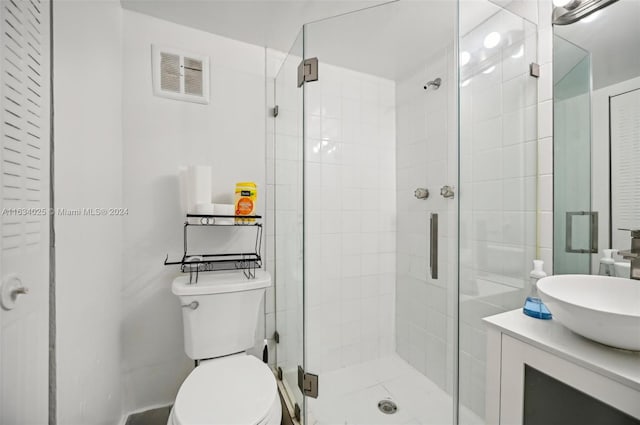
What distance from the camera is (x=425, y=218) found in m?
1.67

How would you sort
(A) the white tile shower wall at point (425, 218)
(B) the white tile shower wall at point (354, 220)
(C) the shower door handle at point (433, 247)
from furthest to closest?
(B) the white tile shower wall at point (354, 220) → (C) the shower door handle at point (433, 247) → (A) the white tile shower wall at point (425, 218)

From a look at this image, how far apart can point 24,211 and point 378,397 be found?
1.77 meters

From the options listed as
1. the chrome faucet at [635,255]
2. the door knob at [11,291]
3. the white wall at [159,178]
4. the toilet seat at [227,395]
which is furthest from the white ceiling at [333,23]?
the toilet seat at [227,395]

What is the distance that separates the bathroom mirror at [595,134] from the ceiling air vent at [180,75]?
1.70 m

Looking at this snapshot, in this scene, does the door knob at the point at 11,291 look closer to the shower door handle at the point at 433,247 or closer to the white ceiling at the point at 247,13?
the white ceiling at the point at 247,13

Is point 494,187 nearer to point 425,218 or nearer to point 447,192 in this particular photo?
point 447,192

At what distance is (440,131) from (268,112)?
1032 millimetres

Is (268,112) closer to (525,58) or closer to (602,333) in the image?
(525,58)

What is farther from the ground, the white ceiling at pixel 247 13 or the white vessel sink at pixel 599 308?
the white ceiling at pixel 247 13

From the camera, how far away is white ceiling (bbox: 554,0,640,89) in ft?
2.93

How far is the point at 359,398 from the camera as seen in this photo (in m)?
1.56

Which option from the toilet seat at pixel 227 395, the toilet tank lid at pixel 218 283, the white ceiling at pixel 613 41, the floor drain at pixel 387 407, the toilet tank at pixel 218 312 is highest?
the white ceiling at pixel 613 41

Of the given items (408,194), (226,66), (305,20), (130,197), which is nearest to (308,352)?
(408,194)

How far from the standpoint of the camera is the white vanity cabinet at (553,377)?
60 centimetres
